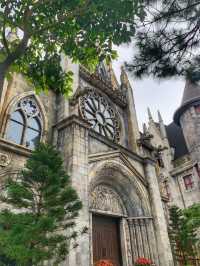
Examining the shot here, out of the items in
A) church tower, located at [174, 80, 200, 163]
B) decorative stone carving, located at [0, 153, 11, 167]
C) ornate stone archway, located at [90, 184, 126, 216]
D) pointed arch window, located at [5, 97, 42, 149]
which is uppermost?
church tower, located at [174, 80, 200, 163]

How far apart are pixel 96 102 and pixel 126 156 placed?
378 cm

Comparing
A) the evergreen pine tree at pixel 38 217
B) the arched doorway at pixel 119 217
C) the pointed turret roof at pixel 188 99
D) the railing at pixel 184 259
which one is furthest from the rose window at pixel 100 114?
the pointed turret roof at pixel 188 99

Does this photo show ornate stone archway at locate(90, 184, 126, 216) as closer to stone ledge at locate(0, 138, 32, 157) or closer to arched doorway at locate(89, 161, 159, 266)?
arched doorway at locate(89, 161, 159, 266)

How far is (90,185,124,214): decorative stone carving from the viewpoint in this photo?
9638 millimetres

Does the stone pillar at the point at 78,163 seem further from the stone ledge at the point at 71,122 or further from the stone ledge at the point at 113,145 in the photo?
the stone ledge at the point at 113,145

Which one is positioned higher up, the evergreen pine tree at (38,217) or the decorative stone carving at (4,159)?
the decorative stone carving at (4,159)

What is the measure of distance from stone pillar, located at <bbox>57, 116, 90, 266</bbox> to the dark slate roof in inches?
775

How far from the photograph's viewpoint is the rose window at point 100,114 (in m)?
12.6

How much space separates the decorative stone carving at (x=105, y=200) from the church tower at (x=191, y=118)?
46.3ft

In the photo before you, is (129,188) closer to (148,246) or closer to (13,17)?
(148,246)

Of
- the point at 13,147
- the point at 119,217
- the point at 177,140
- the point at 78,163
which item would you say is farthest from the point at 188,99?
the point at 13,147

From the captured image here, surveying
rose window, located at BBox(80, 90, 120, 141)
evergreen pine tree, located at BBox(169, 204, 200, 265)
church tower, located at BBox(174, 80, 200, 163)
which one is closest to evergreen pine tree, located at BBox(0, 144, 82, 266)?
rose window, located at BBox(80, 90, 120, 141)

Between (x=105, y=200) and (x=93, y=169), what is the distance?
1.79 meters

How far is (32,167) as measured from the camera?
5809 millimetres
